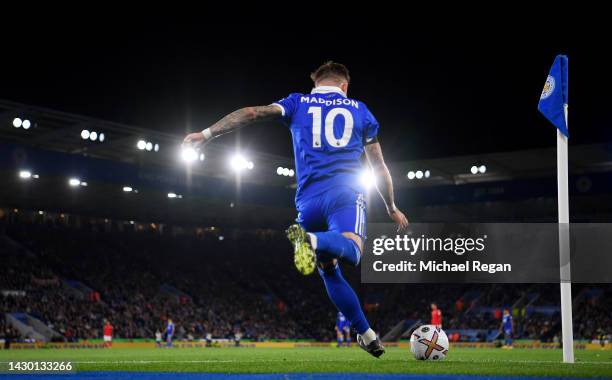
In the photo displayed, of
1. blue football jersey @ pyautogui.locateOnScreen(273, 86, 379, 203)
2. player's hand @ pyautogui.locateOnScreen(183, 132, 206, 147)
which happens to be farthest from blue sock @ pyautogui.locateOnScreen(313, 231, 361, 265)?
player's hand @ pyautogui.locateOnScreen(183, 132, 206, 147)

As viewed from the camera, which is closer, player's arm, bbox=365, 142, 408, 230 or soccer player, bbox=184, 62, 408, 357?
soccer player, bbox=184, 62, 408, 357

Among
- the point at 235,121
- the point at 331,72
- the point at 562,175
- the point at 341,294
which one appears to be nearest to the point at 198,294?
the point at 562,175

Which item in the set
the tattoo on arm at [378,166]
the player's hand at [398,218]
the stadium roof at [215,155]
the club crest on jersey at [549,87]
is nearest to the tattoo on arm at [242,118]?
the tattoo on arm at [378,166]

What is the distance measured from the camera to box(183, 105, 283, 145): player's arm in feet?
21.4

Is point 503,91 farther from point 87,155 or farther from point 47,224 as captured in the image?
point 47,224

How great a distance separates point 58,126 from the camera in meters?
32.6

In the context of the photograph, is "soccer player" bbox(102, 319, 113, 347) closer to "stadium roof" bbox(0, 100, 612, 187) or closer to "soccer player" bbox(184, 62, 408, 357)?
"stadium roof" bbox(0, 100, 612, 187)

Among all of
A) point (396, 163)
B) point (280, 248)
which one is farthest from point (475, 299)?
point (280, 248)

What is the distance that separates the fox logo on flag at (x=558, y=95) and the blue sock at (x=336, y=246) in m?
5.65

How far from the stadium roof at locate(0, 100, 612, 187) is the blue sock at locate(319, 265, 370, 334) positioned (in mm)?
24977

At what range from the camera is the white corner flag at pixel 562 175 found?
10.5m

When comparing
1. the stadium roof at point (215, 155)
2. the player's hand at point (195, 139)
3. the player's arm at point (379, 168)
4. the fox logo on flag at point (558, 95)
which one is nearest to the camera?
the player's hand at point (195, 139)

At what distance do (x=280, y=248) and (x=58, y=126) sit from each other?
25765mm

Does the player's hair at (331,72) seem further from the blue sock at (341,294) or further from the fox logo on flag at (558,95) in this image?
the fox logo on flag at (558,95)
